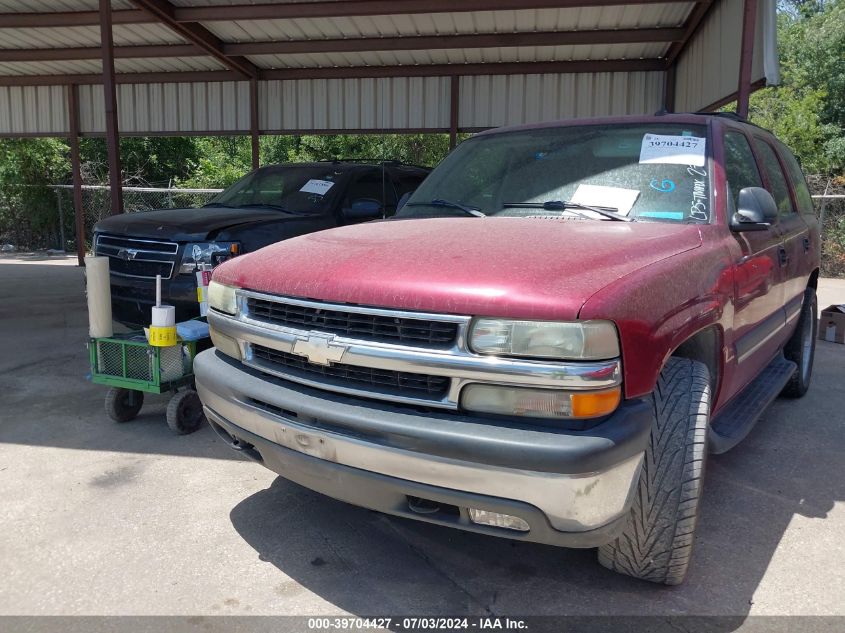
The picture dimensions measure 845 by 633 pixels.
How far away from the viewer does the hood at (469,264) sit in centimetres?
226

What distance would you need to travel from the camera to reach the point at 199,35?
1065 centimetres

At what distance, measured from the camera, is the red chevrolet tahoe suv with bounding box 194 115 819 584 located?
2182 mm

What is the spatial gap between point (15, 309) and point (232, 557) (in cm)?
783

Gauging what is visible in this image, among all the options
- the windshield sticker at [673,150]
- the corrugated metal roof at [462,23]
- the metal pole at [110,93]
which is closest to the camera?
the windshield sticker at [673,150]

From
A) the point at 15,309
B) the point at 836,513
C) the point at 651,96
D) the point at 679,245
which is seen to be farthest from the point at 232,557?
the point at 651,96

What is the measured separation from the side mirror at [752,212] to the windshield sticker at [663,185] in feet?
1.03

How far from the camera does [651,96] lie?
1205 centimetres

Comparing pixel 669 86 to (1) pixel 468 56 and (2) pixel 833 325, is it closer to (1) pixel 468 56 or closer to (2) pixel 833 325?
(1) pixel 468 56

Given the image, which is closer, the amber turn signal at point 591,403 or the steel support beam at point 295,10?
the amber turn signal at point 591,403

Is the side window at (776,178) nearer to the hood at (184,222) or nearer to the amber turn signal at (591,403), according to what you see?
the amber turn signal at (591,403)

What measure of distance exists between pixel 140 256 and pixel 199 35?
6.61m

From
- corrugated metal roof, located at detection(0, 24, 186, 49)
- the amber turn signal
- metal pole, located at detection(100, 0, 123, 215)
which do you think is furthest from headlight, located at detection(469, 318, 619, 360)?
corrugated metal roof, located at detection(0, 24, 186, 49)

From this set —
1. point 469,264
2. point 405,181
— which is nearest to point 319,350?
point 469,264

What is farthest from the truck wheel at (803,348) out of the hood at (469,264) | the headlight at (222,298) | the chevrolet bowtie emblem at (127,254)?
the chevrolet bowtie emblem at (127,254)
